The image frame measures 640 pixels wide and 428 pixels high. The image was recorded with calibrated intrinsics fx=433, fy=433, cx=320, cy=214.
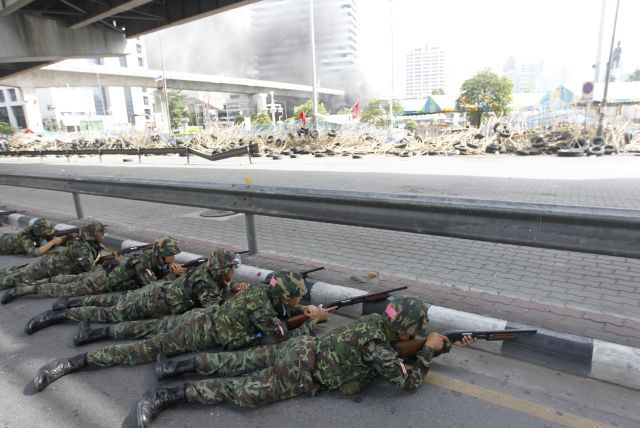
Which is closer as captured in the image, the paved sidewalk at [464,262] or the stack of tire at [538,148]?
the paved sidewalk at [464,262]

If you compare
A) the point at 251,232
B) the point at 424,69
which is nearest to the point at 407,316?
the point at 251,232

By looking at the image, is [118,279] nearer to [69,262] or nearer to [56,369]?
[69,262]

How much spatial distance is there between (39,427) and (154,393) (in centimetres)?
58

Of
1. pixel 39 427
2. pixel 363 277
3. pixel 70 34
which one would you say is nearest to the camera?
pixel 39 427

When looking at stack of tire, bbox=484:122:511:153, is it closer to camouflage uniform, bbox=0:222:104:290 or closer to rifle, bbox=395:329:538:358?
camouflage uniform, bbox=0:222:104:290

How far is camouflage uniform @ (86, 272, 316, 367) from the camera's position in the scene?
279 cm

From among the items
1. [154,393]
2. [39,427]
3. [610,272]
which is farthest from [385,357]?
[610,272]

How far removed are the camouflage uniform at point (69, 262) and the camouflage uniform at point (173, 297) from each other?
3.52 ft

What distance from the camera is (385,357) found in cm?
237

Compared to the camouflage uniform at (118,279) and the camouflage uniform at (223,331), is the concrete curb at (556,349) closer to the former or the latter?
the camouflage uniform at (223,331)

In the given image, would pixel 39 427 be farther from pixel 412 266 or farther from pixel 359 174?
pixel 359 174

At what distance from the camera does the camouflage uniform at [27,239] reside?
5320mm

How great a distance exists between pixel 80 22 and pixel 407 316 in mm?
19141

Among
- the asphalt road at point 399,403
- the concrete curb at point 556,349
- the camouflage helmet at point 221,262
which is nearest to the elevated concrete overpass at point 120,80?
the camouflage helmet at point 221,262
